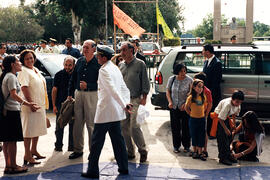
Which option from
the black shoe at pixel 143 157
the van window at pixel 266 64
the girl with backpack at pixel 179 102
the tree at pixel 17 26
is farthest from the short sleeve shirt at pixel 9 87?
the tree at pixel 17 26

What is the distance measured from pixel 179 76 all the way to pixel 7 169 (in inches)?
119

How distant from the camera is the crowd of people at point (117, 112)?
17.3 feet

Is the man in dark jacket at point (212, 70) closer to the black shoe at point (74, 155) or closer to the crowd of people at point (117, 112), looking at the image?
the crowd of people at point (117, 112)

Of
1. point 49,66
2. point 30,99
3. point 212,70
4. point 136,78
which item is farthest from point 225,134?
point 49,66

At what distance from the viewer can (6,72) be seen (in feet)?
17.5

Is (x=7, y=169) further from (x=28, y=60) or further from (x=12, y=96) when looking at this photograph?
(x=28, y=60)

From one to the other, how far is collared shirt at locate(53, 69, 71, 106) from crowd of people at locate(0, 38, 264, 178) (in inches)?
4.9

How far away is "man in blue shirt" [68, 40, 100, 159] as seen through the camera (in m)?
5.89

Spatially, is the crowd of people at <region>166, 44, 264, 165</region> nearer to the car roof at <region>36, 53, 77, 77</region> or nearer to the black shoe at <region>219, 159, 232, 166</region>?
the black shoe at <region>219, 159, 232, 166</region>

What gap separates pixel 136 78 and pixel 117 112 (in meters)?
1.01

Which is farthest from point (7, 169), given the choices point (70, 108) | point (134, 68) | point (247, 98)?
point (247, 98)

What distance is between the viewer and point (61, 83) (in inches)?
263

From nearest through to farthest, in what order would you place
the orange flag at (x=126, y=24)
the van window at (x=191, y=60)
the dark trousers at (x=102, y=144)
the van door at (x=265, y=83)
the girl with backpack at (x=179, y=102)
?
the dark trousers at (x=102, y=144)
the girl with backpack at (x=179, y=102)
the van door at (x=265, y=83)
the van window at (x=191, y=60)
the orange flag at (x=126, y=24)

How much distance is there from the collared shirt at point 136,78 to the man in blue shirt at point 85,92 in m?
0.50
